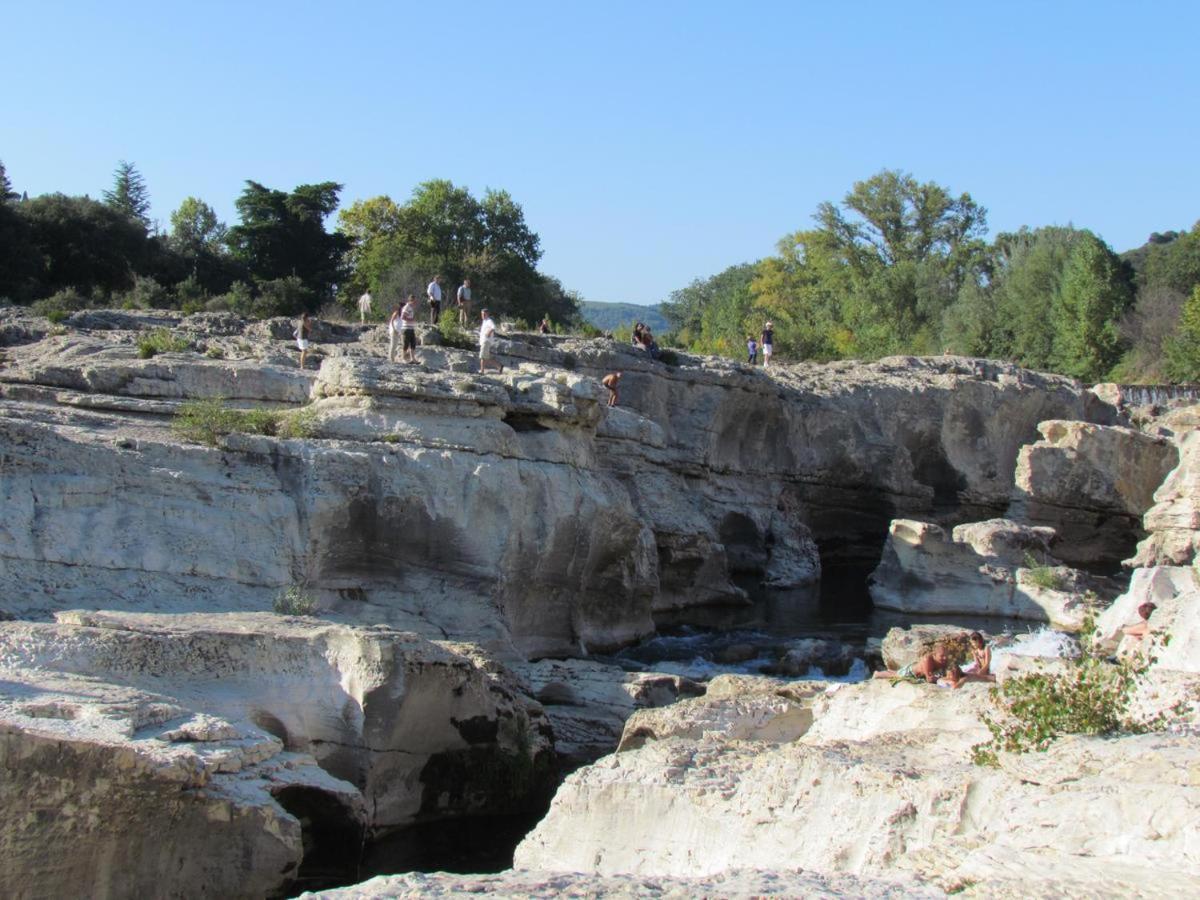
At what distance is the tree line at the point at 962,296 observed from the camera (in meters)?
48.8

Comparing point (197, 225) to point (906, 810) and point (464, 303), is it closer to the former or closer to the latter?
point (464, 303)

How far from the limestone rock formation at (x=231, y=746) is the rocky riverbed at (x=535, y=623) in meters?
0.03

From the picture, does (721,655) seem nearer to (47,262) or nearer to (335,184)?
(47,262)

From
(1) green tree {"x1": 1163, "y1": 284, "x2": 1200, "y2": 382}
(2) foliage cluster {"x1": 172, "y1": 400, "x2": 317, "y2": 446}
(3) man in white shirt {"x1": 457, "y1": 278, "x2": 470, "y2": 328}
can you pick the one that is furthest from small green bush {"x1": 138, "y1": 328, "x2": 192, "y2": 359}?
(1) green tree {"x1": 1163, "y1": 284, "x2": 1200, "y2": 382}

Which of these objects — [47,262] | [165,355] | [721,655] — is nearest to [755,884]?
[721,655]

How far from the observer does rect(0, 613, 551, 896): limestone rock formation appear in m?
10.3

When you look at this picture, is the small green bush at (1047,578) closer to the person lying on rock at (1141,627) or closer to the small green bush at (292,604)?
the person lying on rock at (1141,627)

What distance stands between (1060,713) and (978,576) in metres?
18.8

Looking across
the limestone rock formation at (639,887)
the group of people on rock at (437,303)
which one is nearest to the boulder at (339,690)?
the limestone rock formation at (639,887)

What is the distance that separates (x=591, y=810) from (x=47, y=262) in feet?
98.5

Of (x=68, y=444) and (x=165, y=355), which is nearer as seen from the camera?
(x=68, y=444)

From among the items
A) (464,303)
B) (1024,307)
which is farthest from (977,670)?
(1024,307)

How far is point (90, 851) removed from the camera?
10352 millimetres

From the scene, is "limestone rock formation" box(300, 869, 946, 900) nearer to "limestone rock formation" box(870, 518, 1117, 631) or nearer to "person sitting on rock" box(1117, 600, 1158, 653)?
"person sitting on rock" box(1117, 600, 1158, 653)
